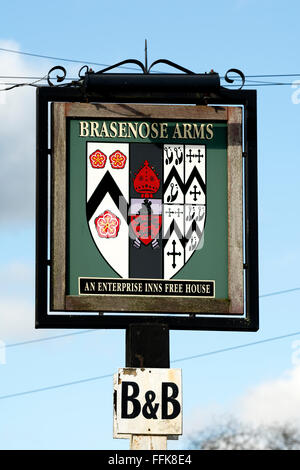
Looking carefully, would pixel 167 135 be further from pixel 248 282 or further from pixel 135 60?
pixel 248 282

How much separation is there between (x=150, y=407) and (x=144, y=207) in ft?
5.92

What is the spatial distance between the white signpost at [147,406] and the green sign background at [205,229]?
97cm

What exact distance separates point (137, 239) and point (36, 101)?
1.58m

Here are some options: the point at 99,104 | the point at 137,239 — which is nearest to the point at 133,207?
the point at 137,239

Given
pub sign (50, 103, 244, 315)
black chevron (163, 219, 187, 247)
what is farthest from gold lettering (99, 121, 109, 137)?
black chevron (163, 219, 187, 247)

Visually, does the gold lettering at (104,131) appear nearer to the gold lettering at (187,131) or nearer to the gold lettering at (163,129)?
A: the gold lettering at (163,129)

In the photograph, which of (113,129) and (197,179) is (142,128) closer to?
(113,129)

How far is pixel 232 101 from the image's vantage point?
1146cm

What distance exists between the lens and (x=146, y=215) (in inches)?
436

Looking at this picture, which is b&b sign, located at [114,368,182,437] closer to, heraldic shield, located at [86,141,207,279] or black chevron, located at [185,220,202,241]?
heraldic shield, located at [86,141,207,279]
